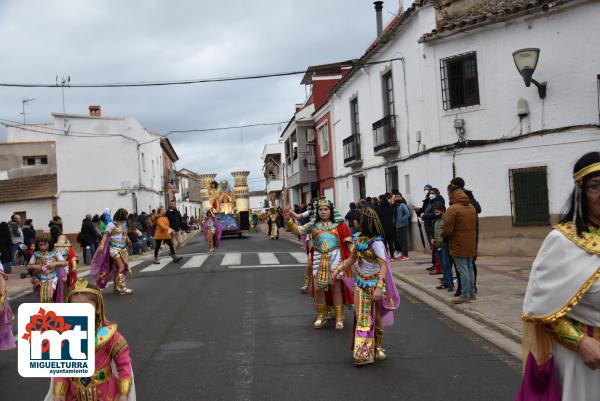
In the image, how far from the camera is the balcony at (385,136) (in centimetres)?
1931

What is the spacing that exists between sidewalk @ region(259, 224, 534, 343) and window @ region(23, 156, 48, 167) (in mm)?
26927

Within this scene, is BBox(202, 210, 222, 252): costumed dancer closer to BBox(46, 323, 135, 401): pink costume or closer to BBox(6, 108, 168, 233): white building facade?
BBox(6, 108, 168, 233): white building facade

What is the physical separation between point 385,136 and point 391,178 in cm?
163

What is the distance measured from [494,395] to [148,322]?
16.8 feet

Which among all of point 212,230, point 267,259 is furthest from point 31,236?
point 267,259

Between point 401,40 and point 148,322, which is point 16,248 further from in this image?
point 401,40

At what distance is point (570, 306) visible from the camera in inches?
104

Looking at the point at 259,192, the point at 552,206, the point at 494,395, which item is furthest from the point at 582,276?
the point at 259,192

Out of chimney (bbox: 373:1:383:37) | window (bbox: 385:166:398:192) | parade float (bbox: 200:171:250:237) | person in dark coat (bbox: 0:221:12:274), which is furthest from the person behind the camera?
parade float (bbox: 200:171:250:237)

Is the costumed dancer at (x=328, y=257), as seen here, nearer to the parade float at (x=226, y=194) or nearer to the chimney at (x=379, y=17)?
the chimney at (x=379, y=17)

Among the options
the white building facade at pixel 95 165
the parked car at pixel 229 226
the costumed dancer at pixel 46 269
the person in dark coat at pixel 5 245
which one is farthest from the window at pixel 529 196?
the white building facade at pixel 95 165

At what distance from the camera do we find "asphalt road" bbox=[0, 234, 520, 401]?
16.7 ft

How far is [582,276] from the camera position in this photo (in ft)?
8.64

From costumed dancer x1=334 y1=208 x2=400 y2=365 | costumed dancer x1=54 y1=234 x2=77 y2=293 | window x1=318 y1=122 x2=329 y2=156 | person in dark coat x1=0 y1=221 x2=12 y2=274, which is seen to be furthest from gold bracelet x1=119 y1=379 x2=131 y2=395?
window x1=318 y1=122 x2=329 y2=156
